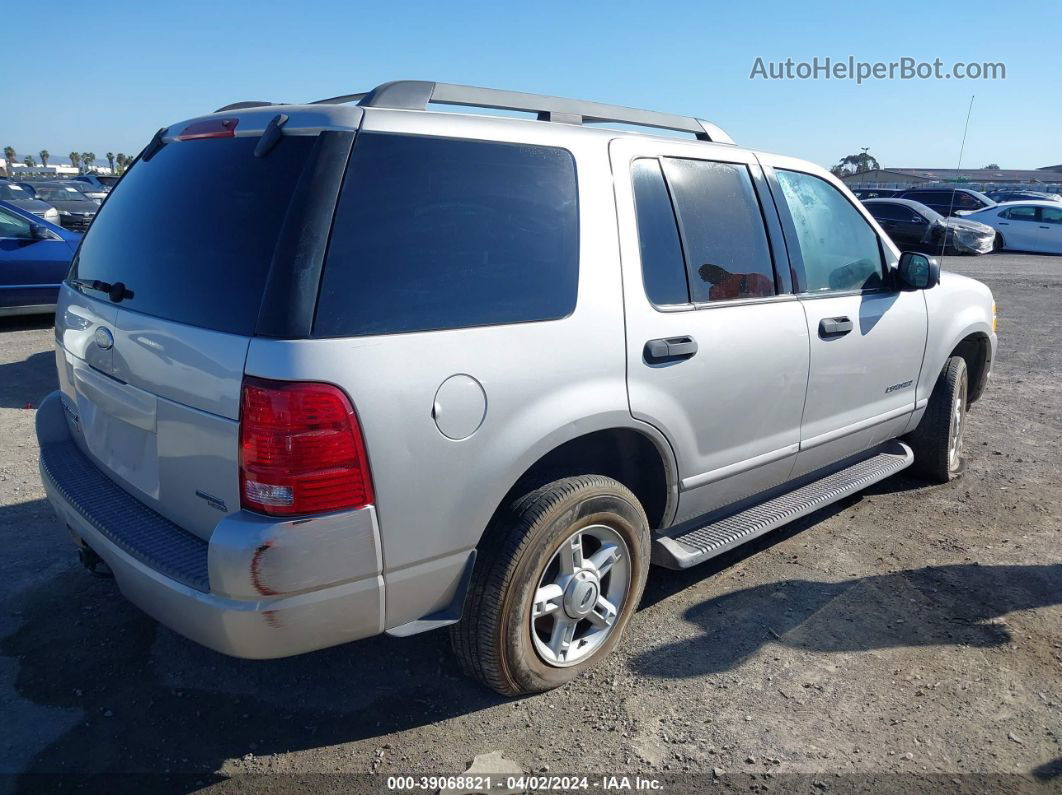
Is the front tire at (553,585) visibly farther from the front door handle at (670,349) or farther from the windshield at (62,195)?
the windshield at (62,195)

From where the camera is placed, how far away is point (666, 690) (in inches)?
118

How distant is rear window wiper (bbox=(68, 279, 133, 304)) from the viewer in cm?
271

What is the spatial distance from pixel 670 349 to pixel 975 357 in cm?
358

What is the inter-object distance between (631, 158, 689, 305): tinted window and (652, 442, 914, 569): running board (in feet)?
3.32

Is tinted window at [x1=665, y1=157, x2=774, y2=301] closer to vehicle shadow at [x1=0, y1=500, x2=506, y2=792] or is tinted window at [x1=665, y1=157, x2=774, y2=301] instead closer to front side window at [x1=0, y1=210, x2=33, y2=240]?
vehicle shadow at [x1=0, y1=500, x2=506, y2=792]

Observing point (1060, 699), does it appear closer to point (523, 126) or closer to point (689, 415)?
point (689, 415)

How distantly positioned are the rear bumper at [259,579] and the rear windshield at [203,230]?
60cm

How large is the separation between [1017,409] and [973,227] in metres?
16.3

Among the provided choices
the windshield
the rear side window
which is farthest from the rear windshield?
the windshield

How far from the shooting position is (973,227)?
67.8 feet

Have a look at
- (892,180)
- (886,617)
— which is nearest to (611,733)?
(886,617)

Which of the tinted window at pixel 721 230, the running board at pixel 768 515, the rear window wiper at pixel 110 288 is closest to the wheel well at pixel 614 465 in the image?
the running board at pixel 768 515

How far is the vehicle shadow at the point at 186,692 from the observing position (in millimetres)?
2615

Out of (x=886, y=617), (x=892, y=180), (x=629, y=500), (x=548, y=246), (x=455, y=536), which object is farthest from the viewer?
(x=892, y=180)
